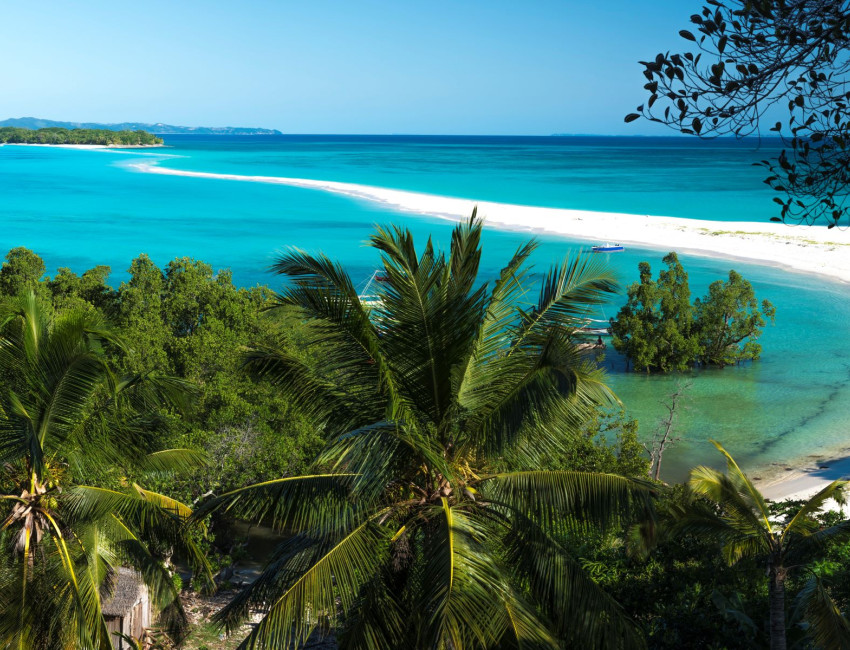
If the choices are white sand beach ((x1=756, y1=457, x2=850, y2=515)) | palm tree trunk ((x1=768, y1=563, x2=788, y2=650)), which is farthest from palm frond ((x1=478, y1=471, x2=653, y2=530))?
white sand beach ((x1=756, y1=457, x2=850, y2=515))

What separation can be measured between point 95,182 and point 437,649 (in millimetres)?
102778

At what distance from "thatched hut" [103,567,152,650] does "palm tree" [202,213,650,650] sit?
4.85m

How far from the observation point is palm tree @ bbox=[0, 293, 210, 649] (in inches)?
298

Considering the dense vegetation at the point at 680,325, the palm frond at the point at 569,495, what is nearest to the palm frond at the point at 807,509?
the palm frond at the point at 569,495

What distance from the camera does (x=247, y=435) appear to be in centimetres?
1458

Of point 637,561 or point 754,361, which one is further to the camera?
point 754,361

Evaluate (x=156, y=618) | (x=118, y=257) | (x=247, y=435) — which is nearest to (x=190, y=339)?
(x=247, y=435)

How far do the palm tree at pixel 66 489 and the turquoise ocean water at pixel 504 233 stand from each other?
842 centimetres

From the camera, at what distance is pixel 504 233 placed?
59125mm

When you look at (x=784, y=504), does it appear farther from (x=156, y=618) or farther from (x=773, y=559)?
(x=156, y=618)

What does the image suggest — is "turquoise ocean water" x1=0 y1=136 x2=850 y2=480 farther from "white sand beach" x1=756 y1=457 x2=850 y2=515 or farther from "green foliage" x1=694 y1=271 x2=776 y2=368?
"white sand beach" x1=756 y1=457 x2=850 y2=515

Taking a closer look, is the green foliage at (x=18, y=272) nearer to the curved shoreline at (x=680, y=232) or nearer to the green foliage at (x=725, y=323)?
the green foliage at (x=725, y=323)

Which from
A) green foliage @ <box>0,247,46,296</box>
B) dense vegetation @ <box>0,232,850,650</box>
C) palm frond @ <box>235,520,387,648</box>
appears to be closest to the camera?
palm frond @ <box>235,520,387,648</box>

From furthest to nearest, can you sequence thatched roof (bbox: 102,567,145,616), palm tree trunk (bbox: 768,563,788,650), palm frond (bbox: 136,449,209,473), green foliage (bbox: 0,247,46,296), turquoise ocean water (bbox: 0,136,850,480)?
turquoise ocean water (bbox: 0,136,850,480), green foliage (bbox: 0,247,46,296), thatched roof (bbox: 102,567,145,616), palm frond (bbox: 136,449,209,473), palm tree trunk (bbox: 768,563,788,650)
